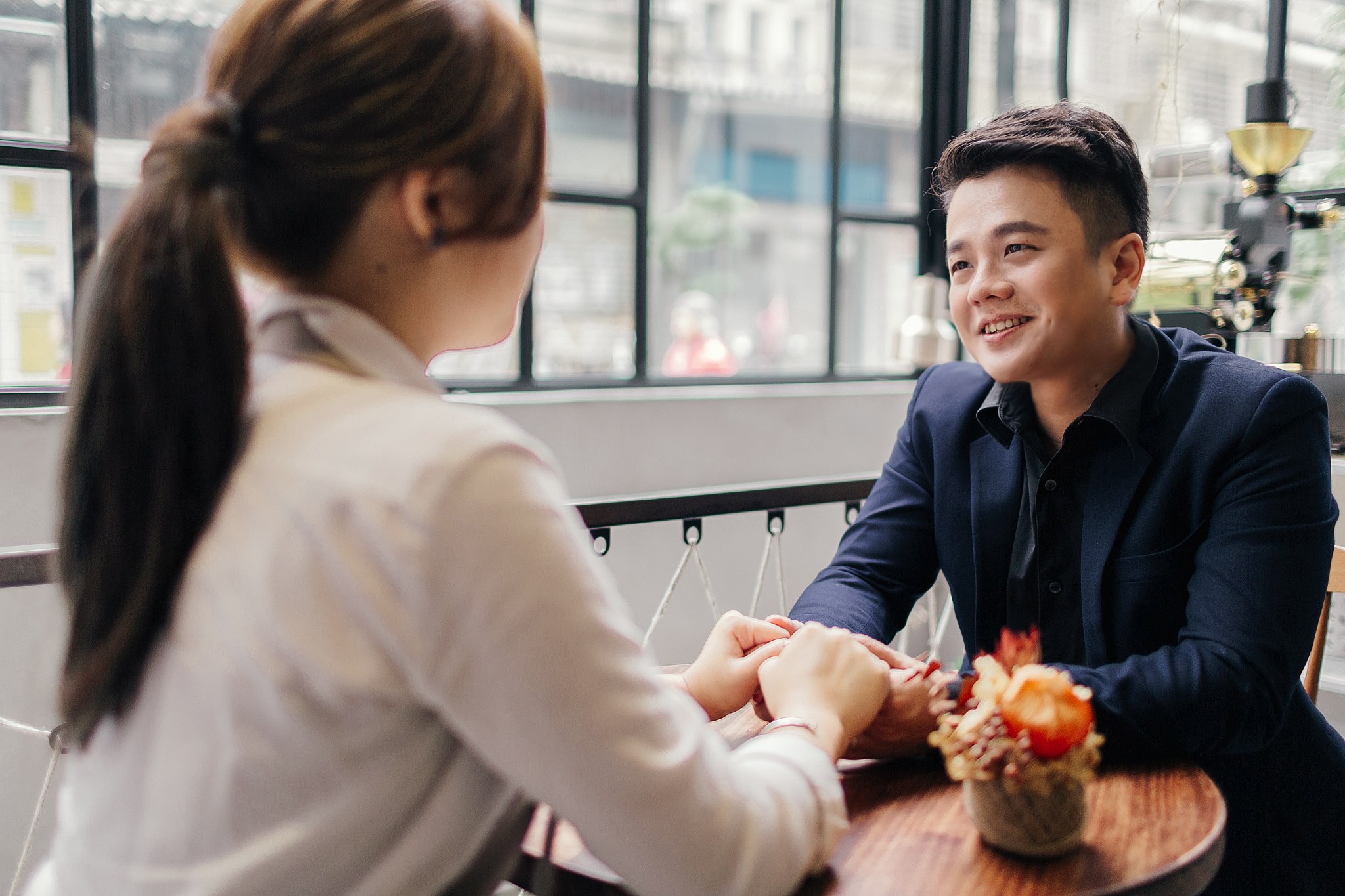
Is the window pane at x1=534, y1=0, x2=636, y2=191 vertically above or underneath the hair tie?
above

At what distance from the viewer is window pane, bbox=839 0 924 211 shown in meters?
5.37

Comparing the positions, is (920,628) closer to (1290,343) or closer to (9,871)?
(1290,343)

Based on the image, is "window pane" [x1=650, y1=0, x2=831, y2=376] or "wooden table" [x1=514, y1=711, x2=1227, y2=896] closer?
"wooden table" [x1=514, y1=711, x2=1227, y2=896]

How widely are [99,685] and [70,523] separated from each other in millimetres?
117

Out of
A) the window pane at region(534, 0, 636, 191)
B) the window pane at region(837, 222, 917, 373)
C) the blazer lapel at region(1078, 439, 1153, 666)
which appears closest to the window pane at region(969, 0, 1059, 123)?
the window pane at region(837, 222, 917, 373)

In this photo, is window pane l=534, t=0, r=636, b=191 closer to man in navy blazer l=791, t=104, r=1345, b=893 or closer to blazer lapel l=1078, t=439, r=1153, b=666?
man in navy blazer l=791, t=104, r=1345, b=893

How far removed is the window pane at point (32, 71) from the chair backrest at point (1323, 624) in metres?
3.75

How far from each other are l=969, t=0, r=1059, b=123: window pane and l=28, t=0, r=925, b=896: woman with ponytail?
4997 mm

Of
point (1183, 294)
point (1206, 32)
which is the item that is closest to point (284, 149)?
point (1183, 294)

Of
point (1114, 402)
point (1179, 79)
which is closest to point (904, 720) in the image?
point (1114, 402)

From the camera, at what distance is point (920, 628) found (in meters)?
4.54

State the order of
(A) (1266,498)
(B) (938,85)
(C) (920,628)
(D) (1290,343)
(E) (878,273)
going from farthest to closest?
1. (E) (878,273)
2. (B) (938,85)
3. (C) (920,628)
4. (D) (1290,343)
5. (A) (1266,498)

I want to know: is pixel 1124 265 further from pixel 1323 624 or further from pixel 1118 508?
pixel 1323 624

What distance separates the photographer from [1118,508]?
4.69 feet
